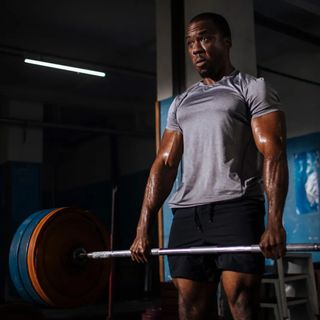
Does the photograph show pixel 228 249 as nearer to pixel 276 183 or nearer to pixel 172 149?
pixel 276 183

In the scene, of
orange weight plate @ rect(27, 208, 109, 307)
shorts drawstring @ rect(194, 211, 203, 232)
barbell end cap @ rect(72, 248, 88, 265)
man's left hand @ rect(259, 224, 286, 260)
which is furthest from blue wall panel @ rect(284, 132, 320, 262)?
man's left hand @ rect(259, 224, 286, 260)

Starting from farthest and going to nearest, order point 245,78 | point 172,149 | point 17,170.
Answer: point 17,170 → point 172,149 → point 245,78

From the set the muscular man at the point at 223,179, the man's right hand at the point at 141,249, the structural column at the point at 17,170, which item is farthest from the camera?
the structural column at the point at 17,170

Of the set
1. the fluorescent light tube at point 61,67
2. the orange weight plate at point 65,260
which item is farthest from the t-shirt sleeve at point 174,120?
the fluorescent light tube at point 61,67

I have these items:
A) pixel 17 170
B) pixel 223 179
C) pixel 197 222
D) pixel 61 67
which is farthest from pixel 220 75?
pixel 17 170

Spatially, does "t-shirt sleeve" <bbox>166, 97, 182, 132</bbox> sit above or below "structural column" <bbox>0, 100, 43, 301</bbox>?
below

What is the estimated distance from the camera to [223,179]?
154 centimetres

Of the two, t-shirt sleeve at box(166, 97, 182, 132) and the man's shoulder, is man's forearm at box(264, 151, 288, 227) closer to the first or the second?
the man's shoulder

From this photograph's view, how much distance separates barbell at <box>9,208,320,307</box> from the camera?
2.05 metres

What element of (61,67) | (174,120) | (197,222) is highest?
(61,67)

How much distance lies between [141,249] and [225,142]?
1.44 feet

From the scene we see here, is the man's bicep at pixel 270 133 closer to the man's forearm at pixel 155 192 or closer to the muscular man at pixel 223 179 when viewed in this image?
the muscular man at pixel 223 179

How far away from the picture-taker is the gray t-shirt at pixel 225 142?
1.54 m

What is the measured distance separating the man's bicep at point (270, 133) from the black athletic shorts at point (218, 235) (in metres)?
0.16
